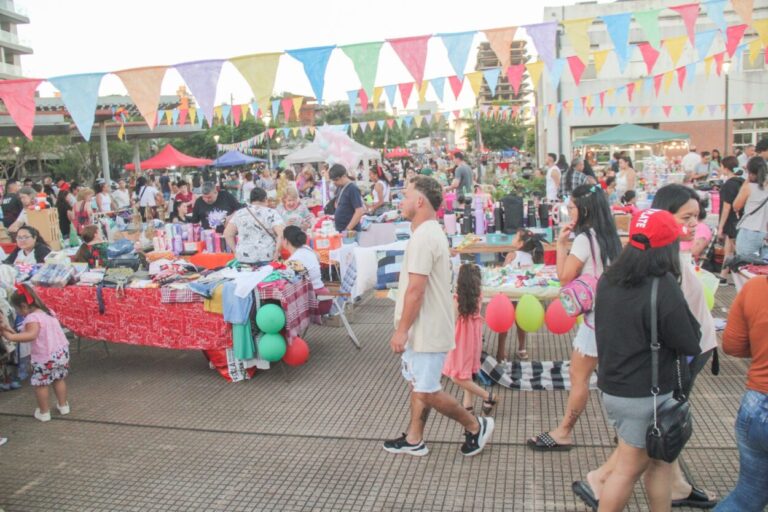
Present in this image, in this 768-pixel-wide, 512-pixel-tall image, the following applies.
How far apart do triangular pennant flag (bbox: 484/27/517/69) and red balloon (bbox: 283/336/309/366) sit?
4258 mm

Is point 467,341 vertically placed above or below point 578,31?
below

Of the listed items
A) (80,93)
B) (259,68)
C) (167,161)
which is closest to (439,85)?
(259,68)

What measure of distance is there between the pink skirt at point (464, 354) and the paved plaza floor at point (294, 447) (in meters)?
0.44

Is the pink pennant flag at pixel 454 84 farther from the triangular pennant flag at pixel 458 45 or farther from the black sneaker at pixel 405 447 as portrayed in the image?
the black sneaker at pixel 405 447

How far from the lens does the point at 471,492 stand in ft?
12.6

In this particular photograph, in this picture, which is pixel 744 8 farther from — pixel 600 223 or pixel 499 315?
pixel 600 223

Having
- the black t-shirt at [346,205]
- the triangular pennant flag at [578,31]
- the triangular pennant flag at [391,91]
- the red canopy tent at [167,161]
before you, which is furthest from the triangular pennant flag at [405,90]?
the red canopy tent at [167,161]

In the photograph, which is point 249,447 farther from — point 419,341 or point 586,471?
point 586,471

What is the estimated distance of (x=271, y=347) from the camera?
19.1 feet

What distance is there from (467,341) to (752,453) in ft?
7.22

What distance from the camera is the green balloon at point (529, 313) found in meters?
5.44

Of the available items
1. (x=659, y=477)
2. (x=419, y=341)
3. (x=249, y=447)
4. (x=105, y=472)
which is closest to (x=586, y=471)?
(x=659, y=477)

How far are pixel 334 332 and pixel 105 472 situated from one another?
11.5 feet

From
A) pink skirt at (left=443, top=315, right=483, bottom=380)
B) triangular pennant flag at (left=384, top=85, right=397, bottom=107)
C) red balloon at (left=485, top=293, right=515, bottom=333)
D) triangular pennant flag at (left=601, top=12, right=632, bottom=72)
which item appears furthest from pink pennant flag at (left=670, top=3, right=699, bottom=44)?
triangular pennant flag at (left=384, top=85, right=397, bottom=107)
